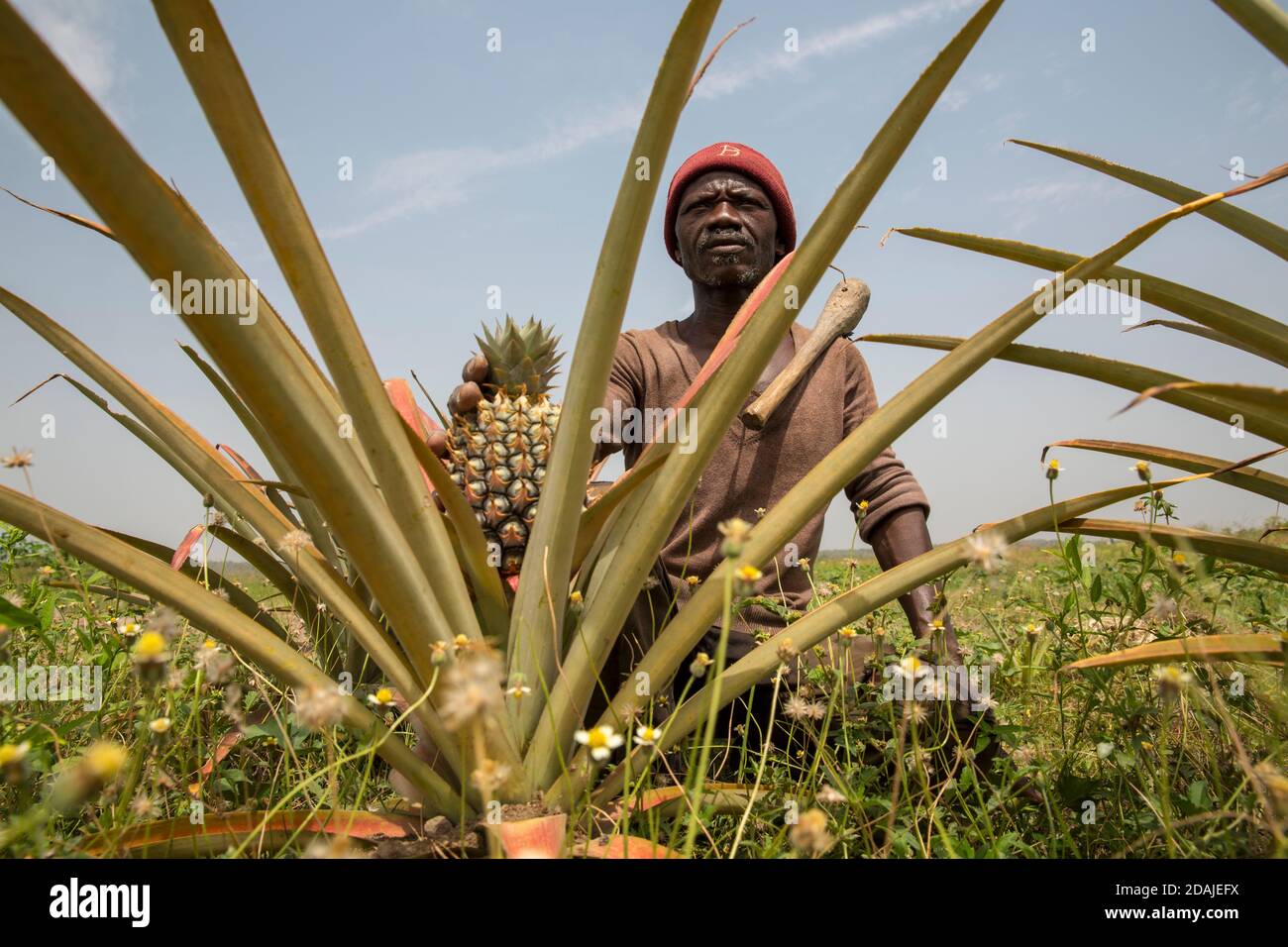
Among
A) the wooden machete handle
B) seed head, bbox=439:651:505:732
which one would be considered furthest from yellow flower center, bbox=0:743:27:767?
the wooden machete handle

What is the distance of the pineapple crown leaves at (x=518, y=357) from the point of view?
6.36 ft

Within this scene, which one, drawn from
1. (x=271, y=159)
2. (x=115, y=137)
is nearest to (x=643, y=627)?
(x=271, y=159)

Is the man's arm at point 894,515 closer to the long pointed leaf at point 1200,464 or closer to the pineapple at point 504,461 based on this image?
the long pointed leaf at point 1200,464

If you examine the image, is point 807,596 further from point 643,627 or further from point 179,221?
point 179,221

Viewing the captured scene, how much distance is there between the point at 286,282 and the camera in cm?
78

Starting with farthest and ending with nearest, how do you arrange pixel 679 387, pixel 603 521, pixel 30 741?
1. pixel 679 387
2. pixel 603 521
3. pixel 30 741

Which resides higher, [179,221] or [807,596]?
[179,221]

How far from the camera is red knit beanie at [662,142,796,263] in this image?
8.79 feet

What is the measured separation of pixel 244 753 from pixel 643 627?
3.07 feet

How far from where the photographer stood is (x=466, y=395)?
1.74m

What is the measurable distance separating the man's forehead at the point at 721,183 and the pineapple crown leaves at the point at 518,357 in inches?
41.2

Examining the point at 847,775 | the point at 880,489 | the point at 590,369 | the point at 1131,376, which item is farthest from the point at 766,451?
the point at 590,369

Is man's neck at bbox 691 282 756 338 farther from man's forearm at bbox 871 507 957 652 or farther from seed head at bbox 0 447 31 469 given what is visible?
seed head at bbox 0 447 31 469

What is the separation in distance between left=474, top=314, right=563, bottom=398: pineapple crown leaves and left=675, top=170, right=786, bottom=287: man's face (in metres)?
0.84
